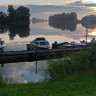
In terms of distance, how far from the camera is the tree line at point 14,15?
492 ft

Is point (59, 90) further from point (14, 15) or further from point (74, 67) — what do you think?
point (14, 15)

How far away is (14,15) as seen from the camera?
5974 inches

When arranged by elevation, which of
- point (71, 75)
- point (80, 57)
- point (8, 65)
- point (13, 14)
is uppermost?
point (13, 14)

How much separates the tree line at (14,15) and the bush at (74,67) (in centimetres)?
14019

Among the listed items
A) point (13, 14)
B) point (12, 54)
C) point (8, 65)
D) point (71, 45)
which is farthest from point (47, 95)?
point (13, 14)

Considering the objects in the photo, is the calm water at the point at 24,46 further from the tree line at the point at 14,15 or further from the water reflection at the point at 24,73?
the tree line at the point at 14,15

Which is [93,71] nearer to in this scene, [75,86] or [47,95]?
[75,86]

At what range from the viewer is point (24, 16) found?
152375 millimetres

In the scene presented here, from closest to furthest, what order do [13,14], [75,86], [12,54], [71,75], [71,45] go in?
[75,86]
[71,75]
[12,54]
[71,45]
[13,14]

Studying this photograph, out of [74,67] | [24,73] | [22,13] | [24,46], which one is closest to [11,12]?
[22,13]

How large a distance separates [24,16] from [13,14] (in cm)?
793

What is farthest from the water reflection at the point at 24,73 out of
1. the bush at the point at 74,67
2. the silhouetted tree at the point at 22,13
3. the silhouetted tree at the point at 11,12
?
the silhouetted tree at the point at 22,13

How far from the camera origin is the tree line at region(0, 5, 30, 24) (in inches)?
5906

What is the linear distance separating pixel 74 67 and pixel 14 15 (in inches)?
5594
